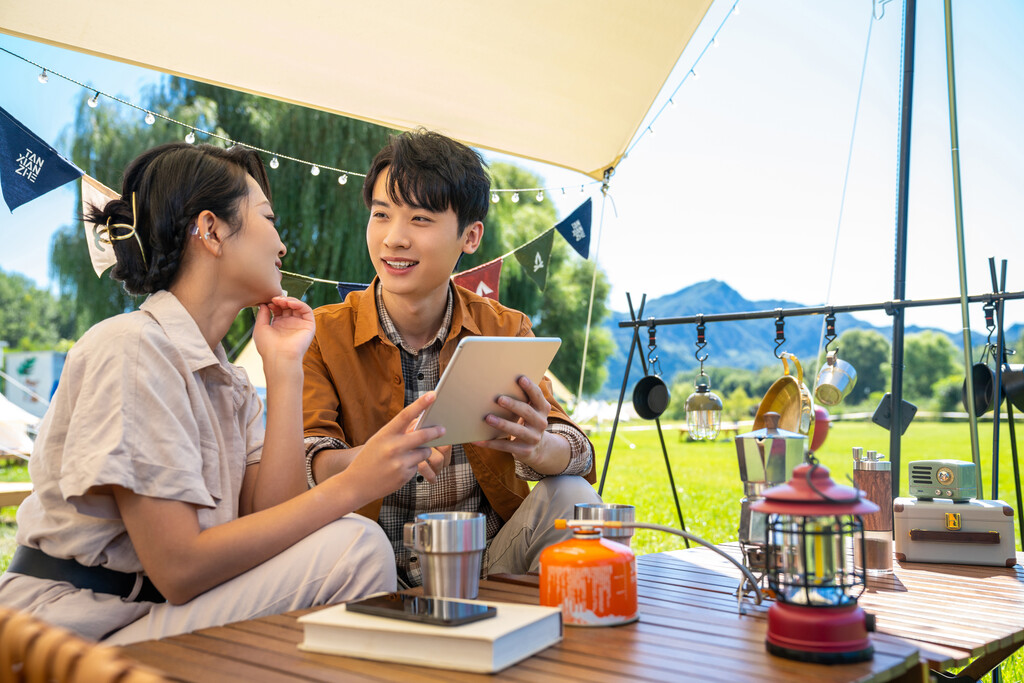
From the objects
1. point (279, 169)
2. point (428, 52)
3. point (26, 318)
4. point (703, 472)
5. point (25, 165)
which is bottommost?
point (703, 472)

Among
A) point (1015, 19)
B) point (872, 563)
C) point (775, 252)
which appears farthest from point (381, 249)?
point (775, 252)

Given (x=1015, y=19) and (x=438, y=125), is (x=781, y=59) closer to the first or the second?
(x=1015, y=19)

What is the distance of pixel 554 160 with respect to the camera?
3354mm

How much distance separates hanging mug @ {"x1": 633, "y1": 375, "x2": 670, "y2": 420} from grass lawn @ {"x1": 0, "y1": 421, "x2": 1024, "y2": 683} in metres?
1.36

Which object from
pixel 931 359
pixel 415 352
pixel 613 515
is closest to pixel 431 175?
pixel 415 352

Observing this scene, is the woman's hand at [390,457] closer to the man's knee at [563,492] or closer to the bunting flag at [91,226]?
the man's knee at [563,492]

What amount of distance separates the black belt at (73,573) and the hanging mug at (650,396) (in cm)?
220

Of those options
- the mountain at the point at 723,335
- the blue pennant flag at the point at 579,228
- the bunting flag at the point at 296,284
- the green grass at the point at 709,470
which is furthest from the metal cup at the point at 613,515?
the mountain at the point at 723,335

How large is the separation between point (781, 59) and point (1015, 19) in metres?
9.50

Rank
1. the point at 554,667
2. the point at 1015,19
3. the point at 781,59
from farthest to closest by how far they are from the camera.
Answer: the point at 781,59, the point at 1015,19, the point at 554,667

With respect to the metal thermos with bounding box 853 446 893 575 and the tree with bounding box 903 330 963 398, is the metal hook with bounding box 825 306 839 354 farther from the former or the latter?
the tree with bounding box 903 330 963 398

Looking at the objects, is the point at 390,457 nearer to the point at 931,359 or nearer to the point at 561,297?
the point at 561,297

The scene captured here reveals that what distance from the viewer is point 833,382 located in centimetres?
233

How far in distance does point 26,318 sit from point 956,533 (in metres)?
16.5
